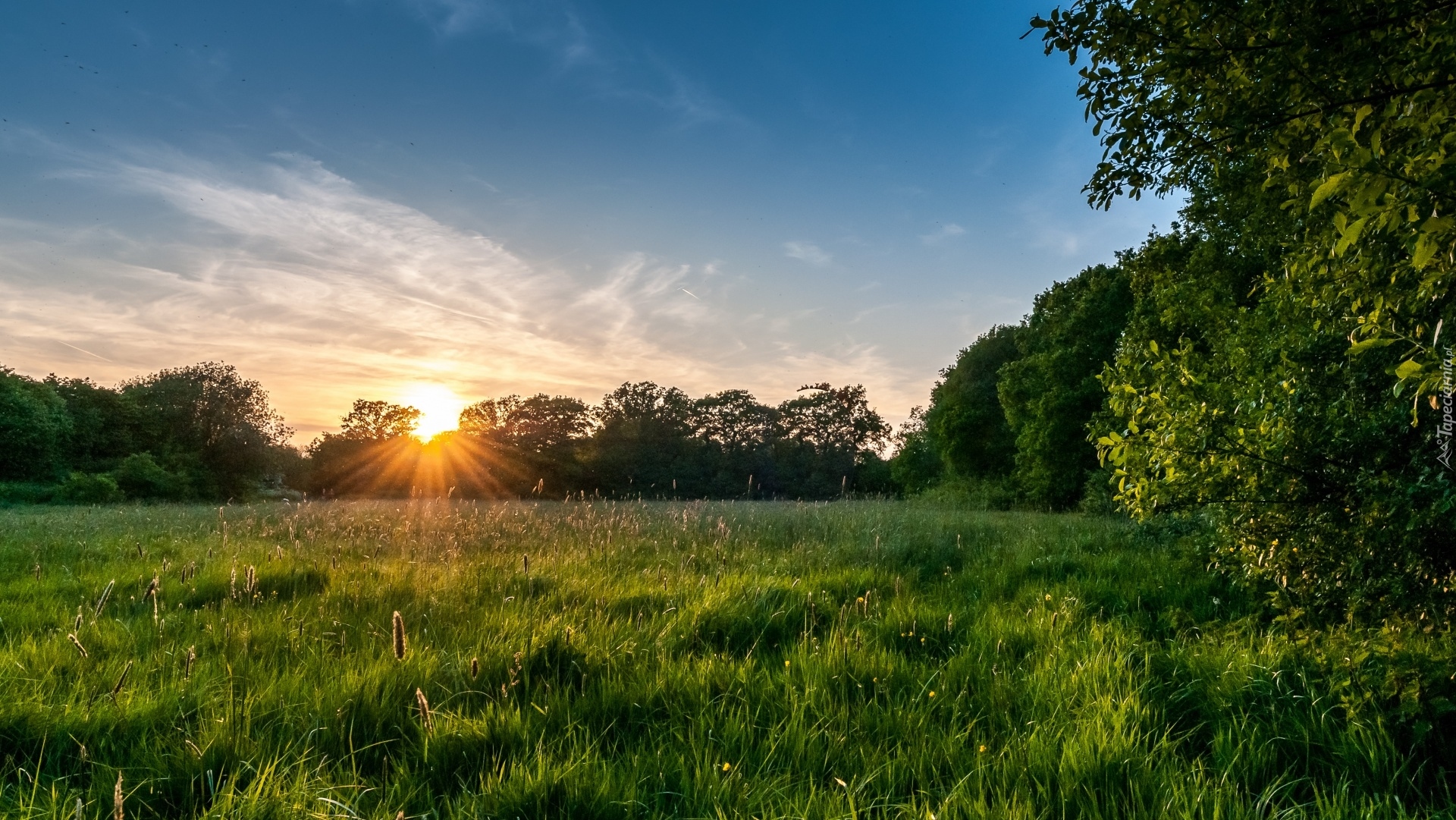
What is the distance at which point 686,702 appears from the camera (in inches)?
124

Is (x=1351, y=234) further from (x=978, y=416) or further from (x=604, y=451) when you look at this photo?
(x=604, y=451)

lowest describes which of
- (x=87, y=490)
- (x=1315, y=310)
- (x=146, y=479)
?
(x=87, y=490)

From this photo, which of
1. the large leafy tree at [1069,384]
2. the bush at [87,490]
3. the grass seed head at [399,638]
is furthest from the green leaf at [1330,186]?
the bush at [87,490]

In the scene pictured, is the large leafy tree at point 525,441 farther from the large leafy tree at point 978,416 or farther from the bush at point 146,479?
the large leafy tree at point 978,416

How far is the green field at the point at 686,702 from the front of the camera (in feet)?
7.39

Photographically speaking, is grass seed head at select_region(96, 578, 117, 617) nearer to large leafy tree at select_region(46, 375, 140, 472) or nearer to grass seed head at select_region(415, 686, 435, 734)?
grass seed head at select_region(415, 686, 435, 734)

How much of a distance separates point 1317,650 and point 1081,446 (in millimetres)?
24391

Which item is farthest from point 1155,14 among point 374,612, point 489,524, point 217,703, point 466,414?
point 466,414

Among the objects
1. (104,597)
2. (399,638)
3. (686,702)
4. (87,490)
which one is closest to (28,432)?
(87,490)

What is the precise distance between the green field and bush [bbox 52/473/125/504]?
4098 centimetres

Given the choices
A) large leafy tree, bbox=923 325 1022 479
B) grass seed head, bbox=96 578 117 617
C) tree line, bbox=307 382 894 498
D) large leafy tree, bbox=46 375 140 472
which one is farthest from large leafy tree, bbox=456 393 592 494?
grass seed head, bbox=96 578 117 617

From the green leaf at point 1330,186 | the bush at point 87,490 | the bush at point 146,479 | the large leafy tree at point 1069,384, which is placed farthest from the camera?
the bush at point 146,479

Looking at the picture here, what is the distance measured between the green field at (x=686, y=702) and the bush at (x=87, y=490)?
134 feet

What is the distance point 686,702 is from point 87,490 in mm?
48998
